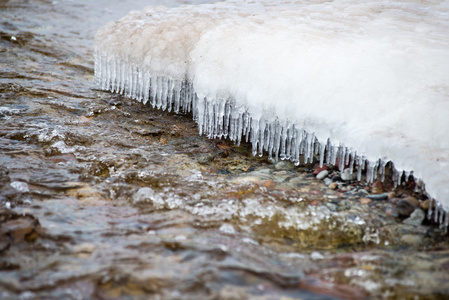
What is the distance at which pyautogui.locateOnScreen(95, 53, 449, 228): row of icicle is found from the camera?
3.77 metres

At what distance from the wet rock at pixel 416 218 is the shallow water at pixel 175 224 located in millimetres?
58

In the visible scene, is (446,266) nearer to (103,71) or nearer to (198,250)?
(198,250)

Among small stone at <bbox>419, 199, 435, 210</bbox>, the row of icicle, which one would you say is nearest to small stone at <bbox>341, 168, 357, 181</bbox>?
the row of icicle

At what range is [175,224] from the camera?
9.85 feet

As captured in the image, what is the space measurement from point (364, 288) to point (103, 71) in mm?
5028

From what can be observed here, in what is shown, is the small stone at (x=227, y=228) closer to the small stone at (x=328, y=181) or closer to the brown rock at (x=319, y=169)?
the small stone at (x=328, y=181)

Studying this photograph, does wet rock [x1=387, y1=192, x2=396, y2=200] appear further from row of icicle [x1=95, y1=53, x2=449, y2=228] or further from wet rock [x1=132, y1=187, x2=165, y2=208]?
wet rock [x1=132, y1=187, x2=165, y2=208]

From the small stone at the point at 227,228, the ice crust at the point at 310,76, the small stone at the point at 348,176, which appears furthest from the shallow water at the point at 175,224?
the ice crust at the point at 310,76

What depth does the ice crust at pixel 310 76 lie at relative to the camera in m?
3.43

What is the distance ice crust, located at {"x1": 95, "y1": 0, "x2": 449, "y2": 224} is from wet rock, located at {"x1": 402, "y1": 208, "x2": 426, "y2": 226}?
0.58 feet

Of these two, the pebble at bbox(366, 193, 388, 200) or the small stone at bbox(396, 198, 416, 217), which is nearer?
the small stone at bbox(396, 198, 416, 217)

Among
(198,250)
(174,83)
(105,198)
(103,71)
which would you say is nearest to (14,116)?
(103,71)

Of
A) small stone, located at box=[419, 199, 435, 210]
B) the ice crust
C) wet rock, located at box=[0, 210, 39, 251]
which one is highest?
the ice crust

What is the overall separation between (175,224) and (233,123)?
77.4 inches
